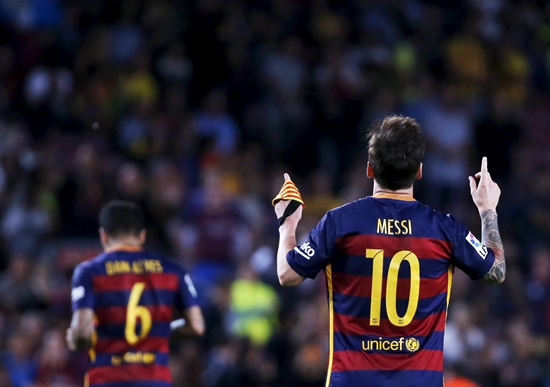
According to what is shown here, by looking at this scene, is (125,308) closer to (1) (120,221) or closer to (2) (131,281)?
(2) (131,281)

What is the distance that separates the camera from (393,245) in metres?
4.80

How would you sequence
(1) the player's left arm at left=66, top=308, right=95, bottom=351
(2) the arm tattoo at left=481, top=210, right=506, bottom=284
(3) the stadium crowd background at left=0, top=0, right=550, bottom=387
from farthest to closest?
(3) the stadium crowd background at left=0, top=0, right=550, bottom=387 → (1) the player's left arm at left=66, top=308, right=95, bottom=351 → (2) the arm tattoo at left=481, top=210, right=506, bottom=284

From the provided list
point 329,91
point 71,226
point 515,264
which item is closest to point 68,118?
point 71,226

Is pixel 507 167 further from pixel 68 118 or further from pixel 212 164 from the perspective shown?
pixel 68 118

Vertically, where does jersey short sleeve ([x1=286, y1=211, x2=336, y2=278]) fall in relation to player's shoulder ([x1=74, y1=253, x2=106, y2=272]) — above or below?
above

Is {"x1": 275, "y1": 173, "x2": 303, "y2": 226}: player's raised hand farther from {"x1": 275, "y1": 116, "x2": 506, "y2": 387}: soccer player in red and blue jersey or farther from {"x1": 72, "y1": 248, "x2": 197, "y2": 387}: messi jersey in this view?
{"x1": 72, "y1": 248, "x2": 197, "y2": 387}: messi jersey

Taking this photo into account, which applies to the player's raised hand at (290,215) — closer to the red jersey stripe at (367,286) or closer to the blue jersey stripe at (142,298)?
the red jersey stripe at (367,286)

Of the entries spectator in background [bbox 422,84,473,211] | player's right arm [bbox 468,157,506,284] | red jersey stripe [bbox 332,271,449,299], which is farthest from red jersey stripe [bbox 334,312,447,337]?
spectator in background [bbox 422,84,473,211]

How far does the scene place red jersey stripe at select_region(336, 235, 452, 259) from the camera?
4773mm

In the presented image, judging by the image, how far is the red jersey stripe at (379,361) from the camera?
4.76m

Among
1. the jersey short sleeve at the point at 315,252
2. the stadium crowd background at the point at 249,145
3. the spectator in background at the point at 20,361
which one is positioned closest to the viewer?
the jersey short sleeve at the point at 315,252

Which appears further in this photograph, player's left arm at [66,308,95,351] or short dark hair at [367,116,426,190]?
player's left arm at [66,308,95,351]

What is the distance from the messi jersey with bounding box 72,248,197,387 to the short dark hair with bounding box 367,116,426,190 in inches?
88.8

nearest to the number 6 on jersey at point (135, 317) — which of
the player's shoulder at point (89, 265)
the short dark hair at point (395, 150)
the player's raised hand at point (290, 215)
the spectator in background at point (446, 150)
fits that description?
the player's shoulder at point (89, 265)
